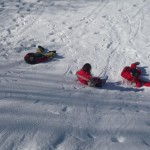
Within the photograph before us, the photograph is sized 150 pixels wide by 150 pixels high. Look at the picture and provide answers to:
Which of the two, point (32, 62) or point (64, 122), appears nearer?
point (64, 122)

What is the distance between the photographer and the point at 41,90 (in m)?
5.93

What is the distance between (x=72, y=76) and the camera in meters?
6.84

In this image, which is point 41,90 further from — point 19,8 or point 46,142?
point 19,8

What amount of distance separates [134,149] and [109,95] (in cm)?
209

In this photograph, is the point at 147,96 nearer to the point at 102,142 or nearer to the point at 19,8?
the point at 102,142

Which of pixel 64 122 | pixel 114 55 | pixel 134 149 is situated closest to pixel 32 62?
pixel 114 55

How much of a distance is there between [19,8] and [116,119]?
7.10 m

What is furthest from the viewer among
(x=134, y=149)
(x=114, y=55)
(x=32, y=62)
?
(x=114, y=55)

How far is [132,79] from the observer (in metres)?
6.54

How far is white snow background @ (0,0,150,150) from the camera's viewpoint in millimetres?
4340

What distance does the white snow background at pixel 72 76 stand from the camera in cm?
434

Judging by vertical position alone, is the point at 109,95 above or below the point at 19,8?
below

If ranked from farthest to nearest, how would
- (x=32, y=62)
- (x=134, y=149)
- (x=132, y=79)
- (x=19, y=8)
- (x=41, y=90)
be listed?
(x=19, y=8)
(x=32, y=62)
(x=132, y=79)
(x=41, y=90)
(x=134, y=149)

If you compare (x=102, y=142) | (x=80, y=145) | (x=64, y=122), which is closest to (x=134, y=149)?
(x=102, y=142)
